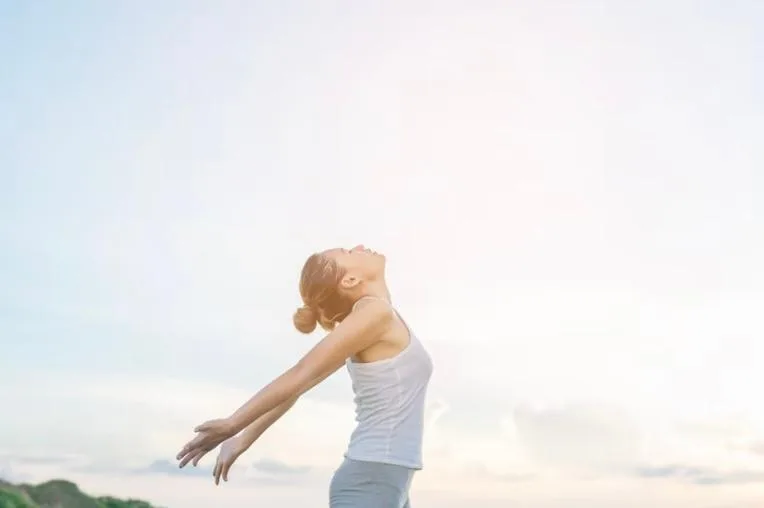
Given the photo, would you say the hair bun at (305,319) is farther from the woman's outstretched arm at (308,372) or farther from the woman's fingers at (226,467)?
the woman's fingers at (226,467)

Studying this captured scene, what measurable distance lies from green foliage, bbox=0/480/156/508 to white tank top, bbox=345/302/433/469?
35.7 feet

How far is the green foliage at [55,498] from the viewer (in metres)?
14.6

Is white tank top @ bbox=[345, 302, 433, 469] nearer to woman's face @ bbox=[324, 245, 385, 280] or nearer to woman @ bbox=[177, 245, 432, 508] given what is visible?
woman @ bbox=[177, 245, 432, 508]

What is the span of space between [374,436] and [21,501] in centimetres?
1120

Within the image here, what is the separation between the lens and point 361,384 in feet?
16.6

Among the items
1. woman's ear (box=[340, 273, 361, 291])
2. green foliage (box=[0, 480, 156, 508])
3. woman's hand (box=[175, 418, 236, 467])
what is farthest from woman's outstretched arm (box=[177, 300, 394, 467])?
green foliage (box=[0, 480, 156, 508])

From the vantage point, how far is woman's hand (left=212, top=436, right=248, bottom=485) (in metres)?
5.28

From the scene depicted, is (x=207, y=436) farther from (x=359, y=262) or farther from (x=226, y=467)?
(x=359, y=262)

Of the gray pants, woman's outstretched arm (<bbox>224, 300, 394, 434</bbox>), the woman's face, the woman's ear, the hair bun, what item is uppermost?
the woman's face

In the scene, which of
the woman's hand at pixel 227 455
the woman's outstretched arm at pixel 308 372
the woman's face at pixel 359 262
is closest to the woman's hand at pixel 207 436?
the woman's outstretched arm at pixel 308 372

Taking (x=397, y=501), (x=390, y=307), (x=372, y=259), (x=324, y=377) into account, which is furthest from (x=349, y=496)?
(x=372, y=259)

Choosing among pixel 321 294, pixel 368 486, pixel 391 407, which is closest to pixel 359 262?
pixel 321 294

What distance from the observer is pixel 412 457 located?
16.1 ft

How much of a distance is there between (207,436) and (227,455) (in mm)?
549
